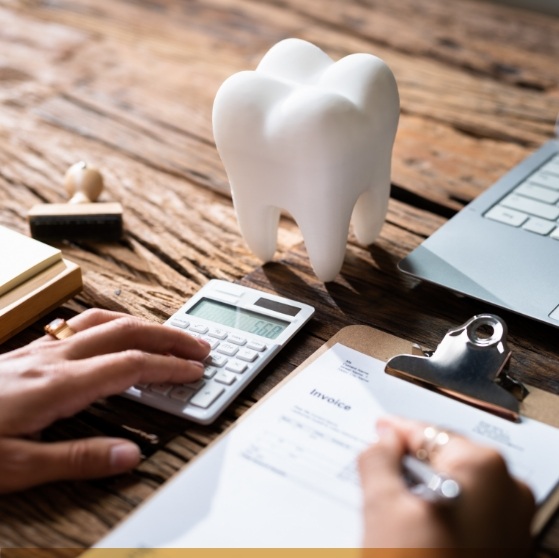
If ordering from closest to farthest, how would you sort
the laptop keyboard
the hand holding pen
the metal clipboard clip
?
the hand holding pen → the metal clipboard clip → the laptop keyboard

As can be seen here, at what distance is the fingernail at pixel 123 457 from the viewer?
0.61 meters

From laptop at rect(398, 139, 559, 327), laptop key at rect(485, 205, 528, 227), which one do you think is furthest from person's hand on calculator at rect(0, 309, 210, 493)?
laptop key at rect(485, 205, 528, 227)

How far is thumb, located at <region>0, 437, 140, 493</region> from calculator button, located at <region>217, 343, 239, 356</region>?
14cm

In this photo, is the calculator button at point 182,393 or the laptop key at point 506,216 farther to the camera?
the laptop key at point 506,216

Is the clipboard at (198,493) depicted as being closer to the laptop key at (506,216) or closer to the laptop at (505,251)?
the laptop at (505,251)

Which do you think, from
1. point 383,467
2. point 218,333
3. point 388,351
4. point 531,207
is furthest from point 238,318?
point 531,207

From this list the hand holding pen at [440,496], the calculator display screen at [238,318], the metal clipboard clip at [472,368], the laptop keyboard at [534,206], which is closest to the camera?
the hand holding pen at [440,496]

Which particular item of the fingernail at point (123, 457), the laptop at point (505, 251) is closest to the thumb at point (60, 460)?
the fingernail at point (123, 457)

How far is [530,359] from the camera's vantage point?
29.1 inches

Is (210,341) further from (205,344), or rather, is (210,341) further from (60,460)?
(60,460)

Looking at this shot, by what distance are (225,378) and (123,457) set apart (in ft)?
0.39

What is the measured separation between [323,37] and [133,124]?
1.59ft

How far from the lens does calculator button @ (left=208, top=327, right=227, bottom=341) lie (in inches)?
29.2

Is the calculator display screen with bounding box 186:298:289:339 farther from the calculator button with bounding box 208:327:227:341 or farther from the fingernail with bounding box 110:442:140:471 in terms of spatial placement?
the fingernail with bounding box 110:442:140:471
